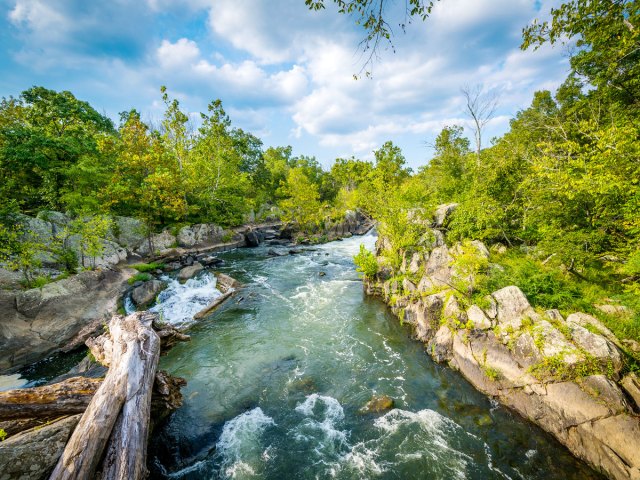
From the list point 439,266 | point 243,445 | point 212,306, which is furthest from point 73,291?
point 439,266

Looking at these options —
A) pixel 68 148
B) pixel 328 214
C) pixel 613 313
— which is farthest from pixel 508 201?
pixel 68 148

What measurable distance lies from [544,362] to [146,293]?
54.8ft

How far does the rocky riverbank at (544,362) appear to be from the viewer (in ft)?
16.6

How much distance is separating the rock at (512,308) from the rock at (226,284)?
13570 mm

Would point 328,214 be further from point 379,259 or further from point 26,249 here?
point 26,249

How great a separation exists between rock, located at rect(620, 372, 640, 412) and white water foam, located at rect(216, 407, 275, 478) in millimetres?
7881

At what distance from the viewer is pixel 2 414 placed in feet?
12.7

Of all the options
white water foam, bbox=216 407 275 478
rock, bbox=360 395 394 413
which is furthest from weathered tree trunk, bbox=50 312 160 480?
rock, bbox=360 395 394 413

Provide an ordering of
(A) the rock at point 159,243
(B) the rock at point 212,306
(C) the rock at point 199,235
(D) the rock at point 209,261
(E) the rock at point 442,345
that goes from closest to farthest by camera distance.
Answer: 1. (E) the rock at point 442,345
2. (B) the rock at point 212,306
3. (D) the rock at point 209,261
4. (A) the rock at point 159,243
5. (C) the rock at point 199,235

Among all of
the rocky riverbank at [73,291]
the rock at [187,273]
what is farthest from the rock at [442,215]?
the rocky riverbank at [73,291]

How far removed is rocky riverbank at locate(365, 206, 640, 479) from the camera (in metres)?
5.07

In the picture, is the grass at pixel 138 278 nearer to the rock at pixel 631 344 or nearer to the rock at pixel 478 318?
the rock at pixel 478 318

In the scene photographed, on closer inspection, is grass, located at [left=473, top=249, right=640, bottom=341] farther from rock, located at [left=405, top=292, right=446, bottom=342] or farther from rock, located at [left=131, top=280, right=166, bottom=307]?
rock, located at [left=131, top=280, right=166, bottom=307]

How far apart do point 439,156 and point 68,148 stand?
115 ft
